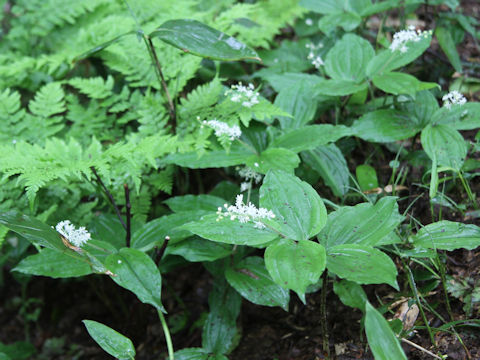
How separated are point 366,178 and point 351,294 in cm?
84

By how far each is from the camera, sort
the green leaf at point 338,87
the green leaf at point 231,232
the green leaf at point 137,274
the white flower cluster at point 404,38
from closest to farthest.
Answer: the green leaf at point 231,232
the green leaf at point 137,274
the white flower cluster at point 404,38
the green leaf at point 338,87

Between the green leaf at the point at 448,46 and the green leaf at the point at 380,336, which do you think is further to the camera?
the green leaf at the point at 448,46

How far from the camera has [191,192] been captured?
144 inches

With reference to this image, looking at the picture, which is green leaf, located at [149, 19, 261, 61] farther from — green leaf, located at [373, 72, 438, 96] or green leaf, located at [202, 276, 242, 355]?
green leaf, located at [202, 276, 242, 355]

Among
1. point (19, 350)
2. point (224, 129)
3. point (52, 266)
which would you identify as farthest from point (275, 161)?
point (19, 350)

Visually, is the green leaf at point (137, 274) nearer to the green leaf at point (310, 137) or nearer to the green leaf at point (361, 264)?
the green leaf at point (361, 264)

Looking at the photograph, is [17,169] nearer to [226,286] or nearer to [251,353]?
[226,286]

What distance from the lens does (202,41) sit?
2629mm

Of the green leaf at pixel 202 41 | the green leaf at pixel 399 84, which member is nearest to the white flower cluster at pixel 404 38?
the green leaf at pixel 399 84

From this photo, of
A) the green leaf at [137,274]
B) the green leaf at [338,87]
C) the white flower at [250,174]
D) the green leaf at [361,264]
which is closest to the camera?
the green leaf at [361,264]

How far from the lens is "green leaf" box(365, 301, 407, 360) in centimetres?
159

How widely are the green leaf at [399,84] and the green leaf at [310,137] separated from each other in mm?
455

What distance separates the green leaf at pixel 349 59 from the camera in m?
3.12

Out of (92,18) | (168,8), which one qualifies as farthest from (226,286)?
(92,18)
